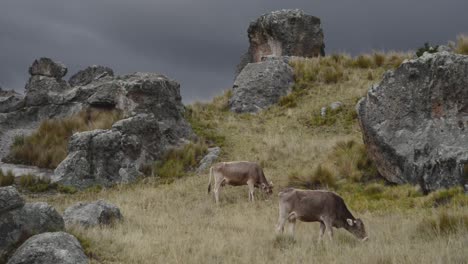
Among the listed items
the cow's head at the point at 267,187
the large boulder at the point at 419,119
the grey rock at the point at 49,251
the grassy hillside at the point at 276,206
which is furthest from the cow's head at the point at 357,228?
the cow's head at the point at 267,187

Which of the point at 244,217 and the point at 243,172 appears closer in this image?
the point at 244,217

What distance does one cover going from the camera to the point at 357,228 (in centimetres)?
1195

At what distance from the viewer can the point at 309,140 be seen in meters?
25.5

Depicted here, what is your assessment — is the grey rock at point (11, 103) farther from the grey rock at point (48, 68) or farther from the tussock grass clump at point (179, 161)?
the tussock grass clump at point (179, 161)

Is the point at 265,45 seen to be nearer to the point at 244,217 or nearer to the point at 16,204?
the point at 244,217

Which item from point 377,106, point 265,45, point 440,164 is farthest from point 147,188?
point 265,45

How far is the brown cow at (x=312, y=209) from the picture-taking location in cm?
1227

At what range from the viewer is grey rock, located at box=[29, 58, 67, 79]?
3234 cm

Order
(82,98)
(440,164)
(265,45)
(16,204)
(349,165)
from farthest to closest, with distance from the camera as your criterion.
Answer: (265,45) → (82,98) → (349,165) → (440,164) → (16,204)

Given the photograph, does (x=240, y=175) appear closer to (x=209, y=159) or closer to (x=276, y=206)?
(x=276, y=206)

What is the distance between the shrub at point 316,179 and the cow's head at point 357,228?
667 centimetres

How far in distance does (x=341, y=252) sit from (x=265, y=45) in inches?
1370

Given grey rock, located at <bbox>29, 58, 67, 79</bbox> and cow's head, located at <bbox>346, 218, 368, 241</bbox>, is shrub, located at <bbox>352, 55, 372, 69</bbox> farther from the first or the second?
cow's head, located at <bbox>346, 218, 368, 241</bbox>

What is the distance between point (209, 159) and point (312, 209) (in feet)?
37.9
